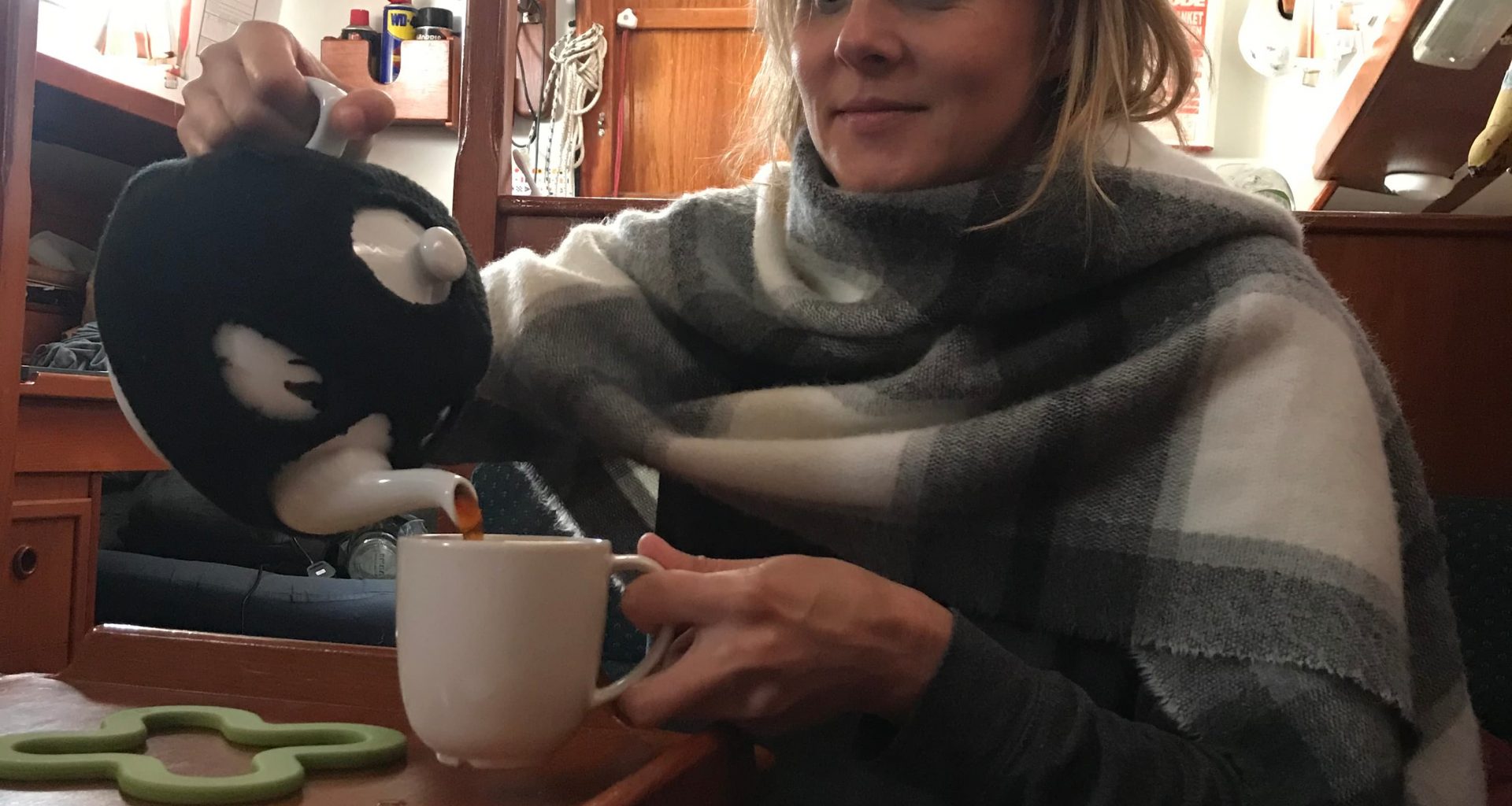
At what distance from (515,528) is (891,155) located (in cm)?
50

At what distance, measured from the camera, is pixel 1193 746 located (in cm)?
59

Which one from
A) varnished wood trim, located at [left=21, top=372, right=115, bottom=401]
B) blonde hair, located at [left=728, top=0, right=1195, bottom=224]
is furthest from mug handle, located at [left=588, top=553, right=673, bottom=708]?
varnished wood trim, located at [left=21, top=372, right=115, bottom=401]

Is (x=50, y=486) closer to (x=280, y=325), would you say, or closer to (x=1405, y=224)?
(x=280, y=325)

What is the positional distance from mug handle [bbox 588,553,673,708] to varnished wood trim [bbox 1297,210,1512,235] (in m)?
0.85

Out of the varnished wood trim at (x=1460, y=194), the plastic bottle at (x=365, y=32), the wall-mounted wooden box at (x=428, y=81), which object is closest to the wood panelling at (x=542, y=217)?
the varnished wood trim at (x=1460, y=194)

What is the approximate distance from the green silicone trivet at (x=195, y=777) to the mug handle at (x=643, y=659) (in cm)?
7

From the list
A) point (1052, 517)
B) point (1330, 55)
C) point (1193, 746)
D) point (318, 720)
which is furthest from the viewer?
point (1330, 55)

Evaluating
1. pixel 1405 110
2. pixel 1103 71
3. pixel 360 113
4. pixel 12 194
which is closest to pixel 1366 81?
pixel 1405 110

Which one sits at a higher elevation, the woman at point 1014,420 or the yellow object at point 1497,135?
the yellow object at point 1497,135

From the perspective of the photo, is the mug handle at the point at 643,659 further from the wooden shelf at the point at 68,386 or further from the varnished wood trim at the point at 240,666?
the wooden shelf at the point at 68,386

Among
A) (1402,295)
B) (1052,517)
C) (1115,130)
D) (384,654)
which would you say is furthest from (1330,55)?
(384,654)

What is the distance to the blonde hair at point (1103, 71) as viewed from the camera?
73 cm

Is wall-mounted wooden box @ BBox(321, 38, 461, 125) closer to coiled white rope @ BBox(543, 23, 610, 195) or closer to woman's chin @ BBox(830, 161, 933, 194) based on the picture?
coiled white rope @ BBox(543, 23, 610, 195)

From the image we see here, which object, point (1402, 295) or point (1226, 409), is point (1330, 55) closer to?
point (1402, 295)
